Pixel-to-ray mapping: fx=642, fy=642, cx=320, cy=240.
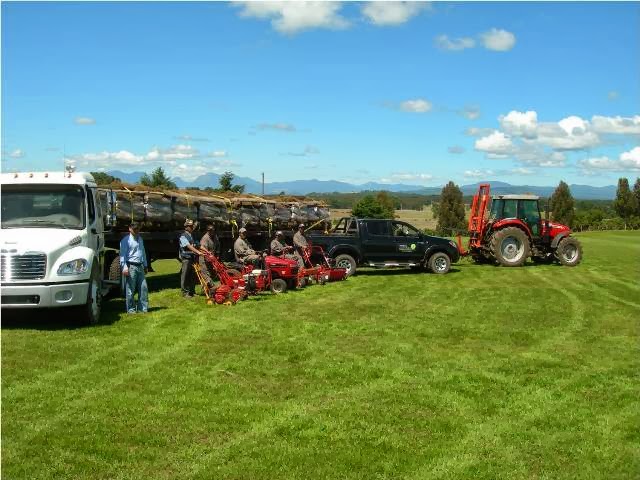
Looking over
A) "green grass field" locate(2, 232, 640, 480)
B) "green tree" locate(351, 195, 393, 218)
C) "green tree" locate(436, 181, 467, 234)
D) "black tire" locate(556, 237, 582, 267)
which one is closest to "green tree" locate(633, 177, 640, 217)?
"green tree" locate(436, 181, 467, 234)

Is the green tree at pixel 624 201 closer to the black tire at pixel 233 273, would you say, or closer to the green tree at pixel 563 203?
the green tree at pixel 563 203

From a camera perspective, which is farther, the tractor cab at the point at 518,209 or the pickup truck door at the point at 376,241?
the tractor cab at the point at 518,209

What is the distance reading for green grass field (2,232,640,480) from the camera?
17.2 ft

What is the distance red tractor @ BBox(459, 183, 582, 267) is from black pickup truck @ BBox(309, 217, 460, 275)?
7.44ft

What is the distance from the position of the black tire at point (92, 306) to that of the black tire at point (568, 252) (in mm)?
15903

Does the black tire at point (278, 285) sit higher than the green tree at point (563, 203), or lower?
lower

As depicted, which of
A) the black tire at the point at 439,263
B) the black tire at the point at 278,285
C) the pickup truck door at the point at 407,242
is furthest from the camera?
the black tire at the point at 439,263

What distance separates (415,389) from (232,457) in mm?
2638

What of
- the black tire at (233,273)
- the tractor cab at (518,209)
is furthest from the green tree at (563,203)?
the black tire at (233,273)

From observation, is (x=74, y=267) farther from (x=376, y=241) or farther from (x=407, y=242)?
(x=407, y=242)

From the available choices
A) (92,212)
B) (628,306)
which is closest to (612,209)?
(628,306)

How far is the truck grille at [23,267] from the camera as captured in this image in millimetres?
9938

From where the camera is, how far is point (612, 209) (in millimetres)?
87875

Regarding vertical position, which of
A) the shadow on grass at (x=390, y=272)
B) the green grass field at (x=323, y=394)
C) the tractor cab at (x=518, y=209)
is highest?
the tractor cab at (x=518, y=209)
